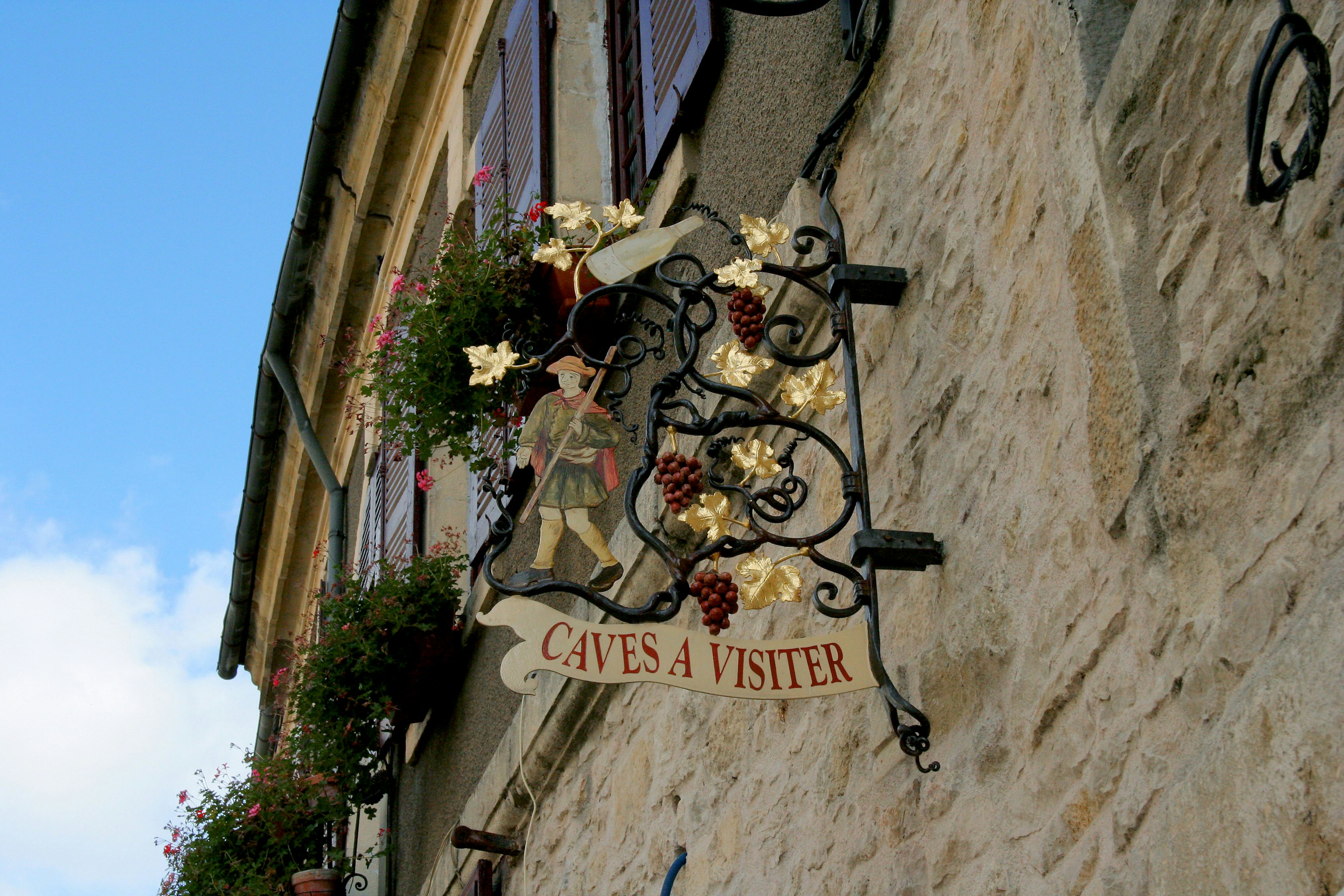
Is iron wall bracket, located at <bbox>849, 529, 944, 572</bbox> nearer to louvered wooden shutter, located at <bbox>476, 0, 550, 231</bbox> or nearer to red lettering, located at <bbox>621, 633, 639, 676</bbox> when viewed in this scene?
red lettering, located at <bbox>621, 633, 639, 676</bbox>

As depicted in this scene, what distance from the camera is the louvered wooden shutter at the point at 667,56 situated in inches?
175

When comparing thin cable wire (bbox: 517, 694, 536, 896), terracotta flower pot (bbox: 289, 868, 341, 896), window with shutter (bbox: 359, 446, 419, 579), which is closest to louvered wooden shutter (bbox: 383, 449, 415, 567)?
window with shutter (bbox: 359, 446, 419, 579)

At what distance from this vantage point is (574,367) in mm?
3553

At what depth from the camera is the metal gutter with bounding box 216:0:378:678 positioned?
8.48 meters

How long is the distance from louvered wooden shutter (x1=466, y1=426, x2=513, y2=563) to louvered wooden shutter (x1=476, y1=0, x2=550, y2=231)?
0.90 m

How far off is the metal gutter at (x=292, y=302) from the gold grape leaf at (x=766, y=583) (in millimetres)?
6180

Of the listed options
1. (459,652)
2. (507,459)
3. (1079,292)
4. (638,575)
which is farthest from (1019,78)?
(459,652)

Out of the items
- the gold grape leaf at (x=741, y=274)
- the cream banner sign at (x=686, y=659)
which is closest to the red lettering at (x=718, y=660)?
the cream banner sign at (x=686, y=659)

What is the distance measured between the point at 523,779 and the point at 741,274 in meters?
2.14

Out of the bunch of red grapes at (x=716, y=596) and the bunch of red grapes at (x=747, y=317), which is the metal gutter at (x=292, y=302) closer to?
the bunch of red grapes at (x=747, y=317)

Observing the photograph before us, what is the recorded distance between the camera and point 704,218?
3.61 meters

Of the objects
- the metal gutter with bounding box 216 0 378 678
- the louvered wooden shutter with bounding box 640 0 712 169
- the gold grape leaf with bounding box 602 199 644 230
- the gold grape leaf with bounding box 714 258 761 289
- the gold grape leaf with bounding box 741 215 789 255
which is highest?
the metal gutter with bounding box 216 0 378 678

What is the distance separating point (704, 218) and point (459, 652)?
3213mm

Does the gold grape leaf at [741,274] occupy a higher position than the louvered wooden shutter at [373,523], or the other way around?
the louvered wooden shutter at [373,523]
